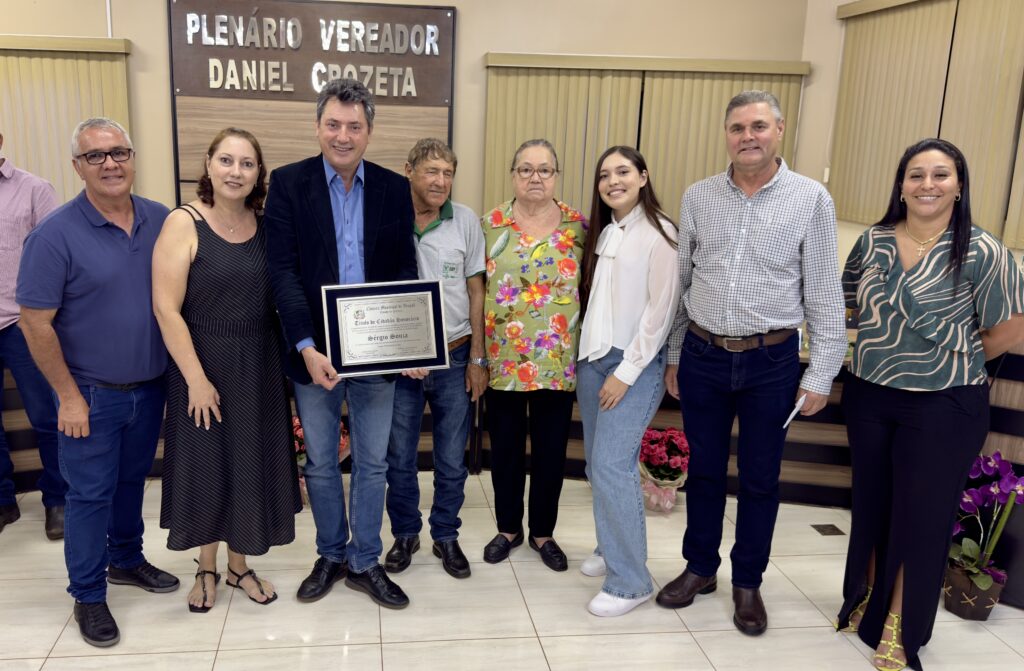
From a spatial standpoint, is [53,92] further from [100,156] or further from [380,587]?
[380,587]

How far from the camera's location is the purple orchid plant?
2674 millimetres

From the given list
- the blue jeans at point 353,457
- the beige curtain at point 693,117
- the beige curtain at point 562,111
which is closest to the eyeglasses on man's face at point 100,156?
the blue jeans at point 353,457

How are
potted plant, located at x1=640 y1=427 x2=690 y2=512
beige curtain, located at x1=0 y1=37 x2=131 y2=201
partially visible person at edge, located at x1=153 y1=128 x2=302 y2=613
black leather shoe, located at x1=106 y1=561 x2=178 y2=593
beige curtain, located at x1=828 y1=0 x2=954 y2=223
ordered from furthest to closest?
beige curtain, located at x1=0 y1=37 x2=131 y2=201 < beige curtain, located at x1=828 y1=0 x2=954 y2=223 < potted plant, located at x1=640 y1=427 x2=690 y2=512 < black leather shoe, located at x1=106 y1=561 x2=178 y2=593 < partially visible person at edge, located at x1=153 y1=128 x2=302 y2=613

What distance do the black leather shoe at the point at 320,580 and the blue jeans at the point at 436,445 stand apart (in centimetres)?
30

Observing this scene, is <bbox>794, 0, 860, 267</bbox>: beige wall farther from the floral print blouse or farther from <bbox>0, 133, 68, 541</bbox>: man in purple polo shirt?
<bbox>0, 133, 68, 541</bbox>: man in purple polo shirt

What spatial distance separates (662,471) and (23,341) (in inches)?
108

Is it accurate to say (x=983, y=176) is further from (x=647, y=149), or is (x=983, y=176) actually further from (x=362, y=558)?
(x=362, y=558)

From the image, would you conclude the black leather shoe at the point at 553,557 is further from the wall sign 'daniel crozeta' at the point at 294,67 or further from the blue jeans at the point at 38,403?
the wall sign 'daniel crozeta' at the point at 294,67

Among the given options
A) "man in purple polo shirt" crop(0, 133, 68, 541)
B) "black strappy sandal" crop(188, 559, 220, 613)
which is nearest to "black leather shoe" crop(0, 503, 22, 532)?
"man in purple polo shirt" crop(0, 133, 68, 541)

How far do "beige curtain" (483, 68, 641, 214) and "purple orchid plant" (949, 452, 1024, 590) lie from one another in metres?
2.72

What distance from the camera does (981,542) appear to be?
275 cm

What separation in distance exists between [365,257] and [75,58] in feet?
10.1

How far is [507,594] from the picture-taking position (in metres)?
2.80

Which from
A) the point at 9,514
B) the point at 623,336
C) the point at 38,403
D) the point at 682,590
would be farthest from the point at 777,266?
the point at 9,514
